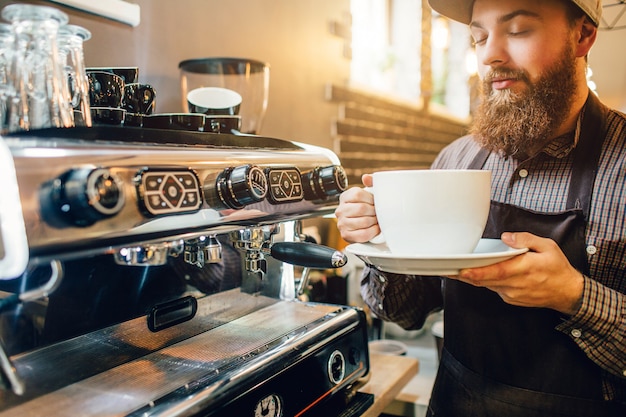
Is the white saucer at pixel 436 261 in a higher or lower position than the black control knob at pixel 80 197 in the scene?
lower

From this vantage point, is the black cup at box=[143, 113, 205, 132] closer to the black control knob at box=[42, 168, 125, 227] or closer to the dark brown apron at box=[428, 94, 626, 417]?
the black control knob at box=[42, 168, 125, 227]

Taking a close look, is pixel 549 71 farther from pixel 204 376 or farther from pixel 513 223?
pixel 204 376

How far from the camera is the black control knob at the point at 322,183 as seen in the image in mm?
897

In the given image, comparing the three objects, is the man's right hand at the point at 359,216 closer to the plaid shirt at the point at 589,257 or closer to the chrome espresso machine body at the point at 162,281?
the chrome espresso machine body at the point at 162,281

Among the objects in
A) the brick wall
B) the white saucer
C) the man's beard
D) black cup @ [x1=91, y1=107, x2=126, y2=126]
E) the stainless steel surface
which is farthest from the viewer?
the brick wall

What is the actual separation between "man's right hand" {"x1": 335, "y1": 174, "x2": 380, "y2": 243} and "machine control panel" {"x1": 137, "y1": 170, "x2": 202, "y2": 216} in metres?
0.27

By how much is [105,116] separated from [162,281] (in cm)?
27

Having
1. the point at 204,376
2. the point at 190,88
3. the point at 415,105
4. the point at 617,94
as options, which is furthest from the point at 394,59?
the point at 204,376

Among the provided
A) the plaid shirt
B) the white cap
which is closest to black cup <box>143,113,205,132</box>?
the plaid shirt

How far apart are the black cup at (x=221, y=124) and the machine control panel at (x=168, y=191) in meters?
0.27

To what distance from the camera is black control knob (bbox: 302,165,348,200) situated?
0.90 meters

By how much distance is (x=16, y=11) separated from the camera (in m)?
0.65

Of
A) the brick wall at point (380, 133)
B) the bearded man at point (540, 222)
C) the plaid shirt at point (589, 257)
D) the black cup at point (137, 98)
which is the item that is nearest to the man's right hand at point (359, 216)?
the bearded man at point (540, 222)

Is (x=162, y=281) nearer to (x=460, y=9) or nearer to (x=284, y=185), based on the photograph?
(x=284, y=185)
